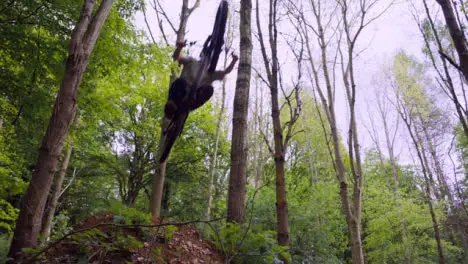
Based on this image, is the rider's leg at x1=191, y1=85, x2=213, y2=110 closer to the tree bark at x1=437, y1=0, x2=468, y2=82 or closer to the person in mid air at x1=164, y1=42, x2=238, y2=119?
the person in mid air at x1=164, y1=42, x2=238, y2=119

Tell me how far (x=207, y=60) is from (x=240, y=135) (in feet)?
3.71

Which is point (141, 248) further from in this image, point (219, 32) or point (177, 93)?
point (219, 32)

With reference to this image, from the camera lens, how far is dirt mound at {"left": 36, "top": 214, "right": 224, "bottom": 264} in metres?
2.32

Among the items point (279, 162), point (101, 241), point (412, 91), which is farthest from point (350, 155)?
point (412, 91)

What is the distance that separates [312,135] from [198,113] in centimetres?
995

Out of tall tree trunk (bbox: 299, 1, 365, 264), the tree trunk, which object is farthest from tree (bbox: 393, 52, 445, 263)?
the tree trunk

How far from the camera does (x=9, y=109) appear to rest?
4.77 metres

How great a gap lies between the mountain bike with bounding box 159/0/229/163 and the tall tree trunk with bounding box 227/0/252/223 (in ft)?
2.66

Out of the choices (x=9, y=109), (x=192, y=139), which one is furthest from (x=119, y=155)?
(x=9, y=109)

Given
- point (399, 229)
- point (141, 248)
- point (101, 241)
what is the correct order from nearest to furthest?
point (101, 241)
point (141, 248)
point (399, 229)

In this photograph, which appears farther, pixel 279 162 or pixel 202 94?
pixel 279 162

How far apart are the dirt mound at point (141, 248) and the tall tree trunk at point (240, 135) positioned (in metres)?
0.57

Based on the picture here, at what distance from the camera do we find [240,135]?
3.66 meters

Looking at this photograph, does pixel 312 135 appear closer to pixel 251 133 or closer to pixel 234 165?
pixel 251 133
